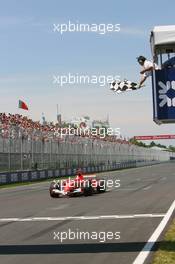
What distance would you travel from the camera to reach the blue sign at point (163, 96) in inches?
328

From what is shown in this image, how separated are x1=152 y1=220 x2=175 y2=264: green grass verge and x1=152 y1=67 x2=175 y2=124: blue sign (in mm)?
2103

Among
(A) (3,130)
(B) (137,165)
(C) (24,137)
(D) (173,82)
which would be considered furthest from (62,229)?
(B) (137,165)

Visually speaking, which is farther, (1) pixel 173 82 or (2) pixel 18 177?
(2) pixel 18 177

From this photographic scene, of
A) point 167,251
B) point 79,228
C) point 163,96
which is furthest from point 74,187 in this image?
point 163,96

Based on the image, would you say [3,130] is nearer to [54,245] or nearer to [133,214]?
[133,214]

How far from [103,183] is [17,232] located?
14.8m

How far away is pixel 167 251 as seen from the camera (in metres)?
9.48

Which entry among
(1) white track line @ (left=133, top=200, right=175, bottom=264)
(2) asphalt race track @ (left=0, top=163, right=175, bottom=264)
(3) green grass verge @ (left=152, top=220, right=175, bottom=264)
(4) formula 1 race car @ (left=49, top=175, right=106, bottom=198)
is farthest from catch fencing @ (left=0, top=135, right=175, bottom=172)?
(3) green grass verge @ (left=152, top=220, right=175, bottom=264)

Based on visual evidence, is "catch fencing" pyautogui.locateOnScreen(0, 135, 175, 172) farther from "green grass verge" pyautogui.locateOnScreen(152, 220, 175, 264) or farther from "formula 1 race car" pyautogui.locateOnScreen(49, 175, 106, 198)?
"green grass verge" pyautogui.locateOnScreen(152, 220, 175, 264)

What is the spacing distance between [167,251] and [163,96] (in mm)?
2717

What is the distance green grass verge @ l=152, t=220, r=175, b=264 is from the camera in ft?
28.5

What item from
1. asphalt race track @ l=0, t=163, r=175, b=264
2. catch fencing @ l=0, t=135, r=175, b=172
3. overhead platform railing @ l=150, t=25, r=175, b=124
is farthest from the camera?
catch fencing @ l=0, t=135, r=175, b=172

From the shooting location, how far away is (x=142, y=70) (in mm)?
8289

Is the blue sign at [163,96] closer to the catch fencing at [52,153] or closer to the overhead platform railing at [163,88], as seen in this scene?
the overhead platform railing at [163,88]
